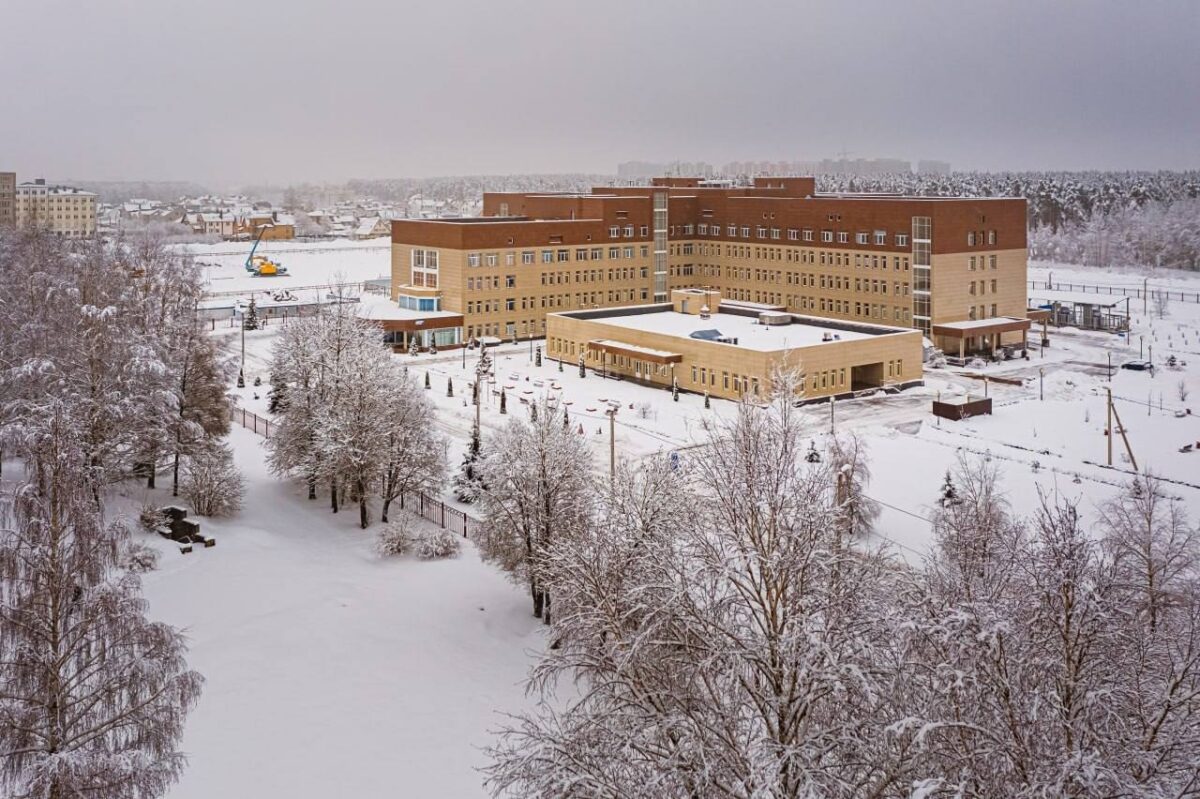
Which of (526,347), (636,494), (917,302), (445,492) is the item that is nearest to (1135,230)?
(917,302)

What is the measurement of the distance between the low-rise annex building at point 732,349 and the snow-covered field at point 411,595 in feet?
5.48

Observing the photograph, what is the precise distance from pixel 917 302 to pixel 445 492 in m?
37.1

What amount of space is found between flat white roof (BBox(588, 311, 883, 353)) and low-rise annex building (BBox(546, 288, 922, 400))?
0.05 m

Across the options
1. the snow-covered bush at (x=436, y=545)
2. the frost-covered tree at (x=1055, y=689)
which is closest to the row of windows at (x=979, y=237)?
the snow-covered bush at (x=436, y=545)

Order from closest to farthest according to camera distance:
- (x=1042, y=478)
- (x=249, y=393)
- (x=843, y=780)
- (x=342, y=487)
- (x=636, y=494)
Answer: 1. (x=843, y=780)
2. (x=636, y=494)
3. (x=342, y=487)
4. (x=1042, y=478)
5. (x=249, y=393)

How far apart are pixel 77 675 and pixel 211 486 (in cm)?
1811

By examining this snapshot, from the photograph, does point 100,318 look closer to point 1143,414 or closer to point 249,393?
point 249,393

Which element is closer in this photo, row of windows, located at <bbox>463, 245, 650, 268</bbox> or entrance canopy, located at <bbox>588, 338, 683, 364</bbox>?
entrance canopy, located at <bbox>588, 338, 683, 364</bbox>

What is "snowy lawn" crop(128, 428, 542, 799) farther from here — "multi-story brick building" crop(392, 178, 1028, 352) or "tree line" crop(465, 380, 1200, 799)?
"multi-story brick building" crop(392, 178, 1028, 352)

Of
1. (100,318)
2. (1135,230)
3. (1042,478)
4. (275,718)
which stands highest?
(1135,230)

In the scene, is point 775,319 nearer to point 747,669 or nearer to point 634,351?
point 634,351

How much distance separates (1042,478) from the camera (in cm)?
3469

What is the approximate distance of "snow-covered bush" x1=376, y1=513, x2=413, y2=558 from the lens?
2819cm

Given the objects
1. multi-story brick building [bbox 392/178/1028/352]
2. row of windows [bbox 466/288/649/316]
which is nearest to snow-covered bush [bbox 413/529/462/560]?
multi-story brick building [bbox 392/178/1028/352]
